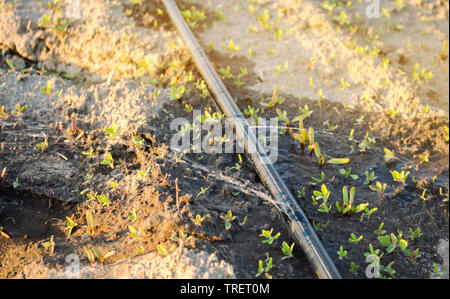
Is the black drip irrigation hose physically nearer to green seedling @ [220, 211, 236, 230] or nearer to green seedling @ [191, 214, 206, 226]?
green seedling @ [220, 211, 236, 230]

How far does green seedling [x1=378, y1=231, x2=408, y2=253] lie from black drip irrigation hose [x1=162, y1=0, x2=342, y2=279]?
0.47 m

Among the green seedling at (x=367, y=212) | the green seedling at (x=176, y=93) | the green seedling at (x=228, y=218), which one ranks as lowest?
the green seedling at (x=367, y=212)

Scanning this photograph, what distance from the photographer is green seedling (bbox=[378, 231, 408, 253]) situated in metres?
2.61

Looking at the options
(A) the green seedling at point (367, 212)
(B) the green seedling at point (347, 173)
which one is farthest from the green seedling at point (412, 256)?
(B) the green seedling at point (347, 173)

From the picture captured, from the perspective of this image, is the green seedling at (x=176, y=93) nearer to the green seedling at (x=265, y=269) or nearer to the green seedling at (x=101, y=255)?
the green seedling at (x=101, y=255)

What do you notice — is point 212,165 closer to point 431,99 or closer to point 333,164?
point 333,164

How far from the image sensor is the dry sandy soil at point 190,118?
254 centimetres

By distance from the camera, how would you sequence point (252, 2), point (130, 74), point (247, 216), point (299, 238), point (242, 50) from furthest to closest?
point (252, 2) < point (242, 50) < point (130, 74) < point (247, 216) < point (299, 238)

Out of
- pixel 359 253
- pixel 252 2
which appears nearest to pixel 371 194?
pixel 359 253

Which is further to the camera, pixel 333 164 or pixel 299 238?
pixel 333 164

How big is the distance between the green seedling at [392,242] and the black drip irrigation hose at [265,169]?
469 millimetres

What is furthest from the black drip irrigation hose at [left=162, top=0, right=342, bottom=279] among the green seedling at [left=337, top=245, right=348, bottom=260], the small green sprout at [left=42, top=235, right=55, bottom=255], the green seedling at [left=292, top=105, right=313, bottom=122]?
the small green sprout at [left=42, top=235, right=55, bottom=255]

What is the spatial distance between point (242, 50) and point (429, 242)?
2.72 metres

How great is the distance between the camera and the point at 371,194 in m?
3.07
